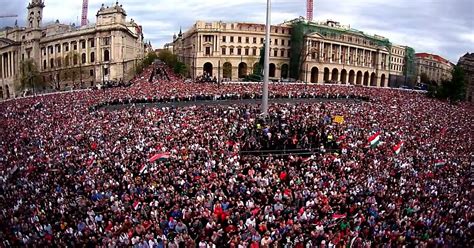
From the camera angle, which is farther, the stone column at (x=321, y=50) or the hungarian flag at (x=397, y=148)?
the stone column at (x=321, y=50)

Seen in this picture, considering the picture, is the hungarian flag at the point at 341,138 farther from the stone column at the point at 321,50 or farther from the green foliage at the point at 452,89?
the stone column at the point at 321,50

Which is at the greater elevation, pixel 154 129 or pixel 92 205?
pixel 154 129

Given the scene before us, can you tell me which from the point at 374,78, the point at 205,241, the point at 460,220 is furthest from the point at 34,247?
the point at 374,78

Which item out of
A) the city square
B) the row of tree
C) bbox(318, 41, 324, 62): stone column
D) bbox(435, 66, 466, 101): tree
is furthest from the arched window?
bbox(435, 66, 466, 101): tree

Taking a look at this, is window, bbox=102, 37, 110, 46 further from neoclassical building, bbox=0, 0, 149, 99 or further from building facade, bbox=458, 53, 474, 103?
building facade, bbox=458, 53, 474, 103

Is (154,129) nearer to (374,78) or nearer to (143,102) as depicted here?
(143,102)

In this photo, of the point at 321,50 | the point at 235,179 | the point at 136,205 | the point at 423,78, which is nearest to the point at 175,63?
the point at 321,50

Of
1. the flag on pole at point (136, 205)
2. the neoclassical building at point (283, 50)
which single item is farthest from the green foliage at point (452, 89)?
the flag on pole at point (136, 205)
